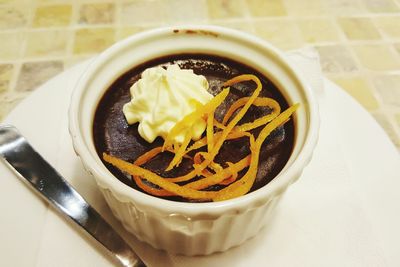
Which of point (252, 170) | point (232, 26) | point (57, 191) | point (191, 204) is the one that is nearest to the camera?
point (191, 204)

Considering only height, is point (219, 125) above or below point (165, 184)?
above

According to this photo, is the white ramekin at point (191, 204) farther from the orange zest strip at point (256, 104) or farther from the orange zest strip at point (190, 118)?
the orange zest strip at point (190, 118)

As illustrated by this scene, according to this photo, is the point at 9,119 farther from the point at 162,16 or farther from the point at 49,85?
the point at 162,16

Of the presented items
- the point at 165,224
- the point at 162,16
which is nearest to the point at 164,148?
the point at 165,224

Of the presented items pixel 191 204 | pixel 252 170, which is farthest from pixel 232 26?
pixel 191 204

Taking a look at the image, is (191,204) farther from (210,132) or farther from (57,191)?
A: (57,191)

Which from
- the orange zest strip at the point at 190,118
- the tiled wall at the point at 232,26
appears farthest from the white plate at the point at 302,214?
the tiled wall at the point at 232,26

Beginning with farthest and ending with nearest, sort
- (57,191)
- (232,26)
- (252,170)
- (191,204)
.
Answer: (232,26), (57,191), (252,170), (191,204)
